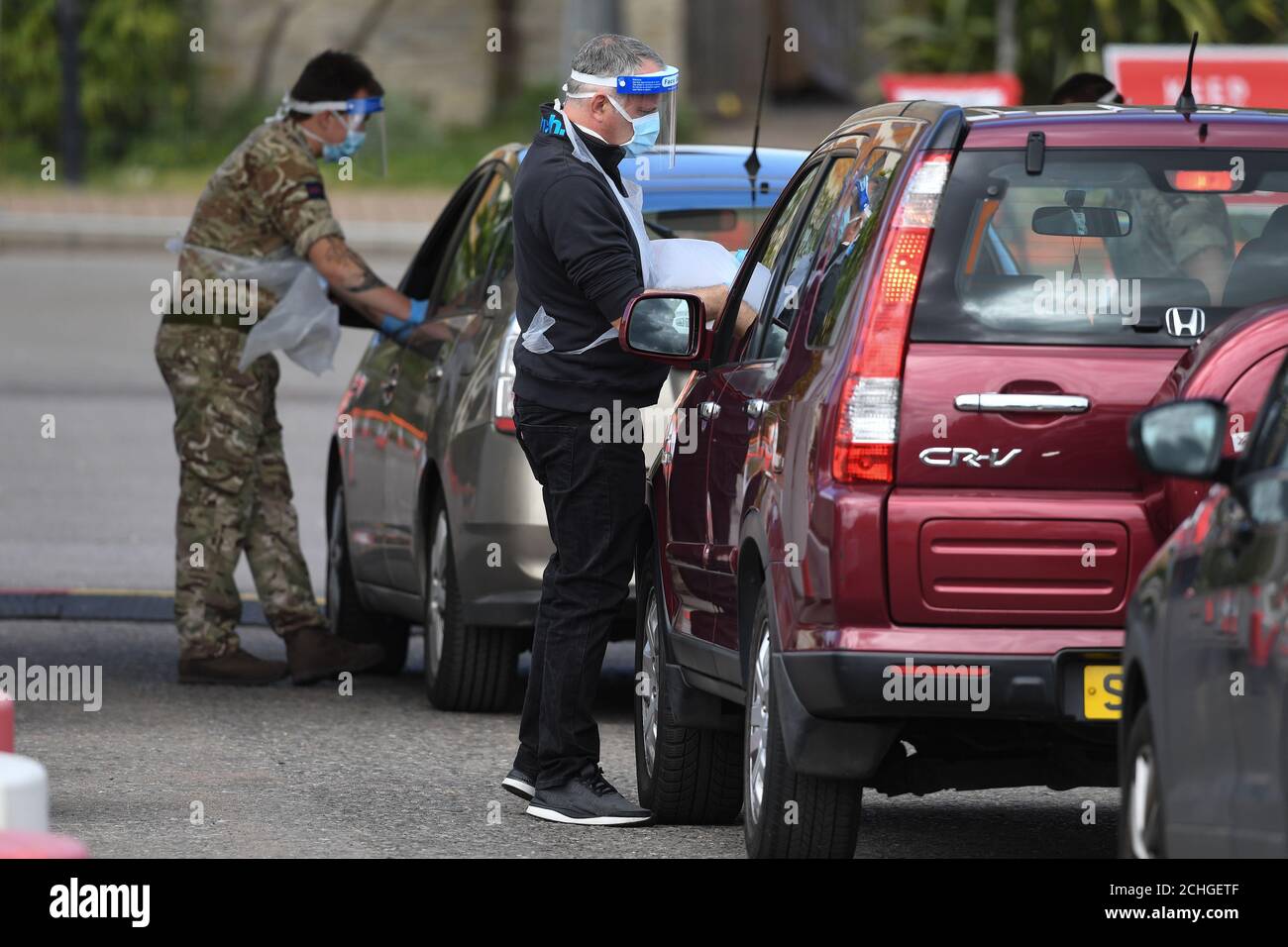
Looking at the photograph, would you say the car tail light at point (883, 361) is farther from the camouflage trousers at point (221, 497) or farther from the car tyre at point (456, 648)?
the camouflage trousers at point (221, 497)

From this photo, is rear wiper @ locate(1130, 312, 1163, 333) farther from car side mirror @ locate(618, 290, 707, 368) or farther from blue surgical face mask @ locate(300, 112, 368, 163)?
blue surgical face mask @ locate(300, 112, 368, 163)

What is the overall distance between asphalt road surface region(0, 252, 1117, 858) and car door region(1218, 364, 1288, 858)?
2.63 meters

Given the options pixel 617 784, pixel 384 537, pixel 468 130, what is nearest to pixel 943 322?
pixel 617 784

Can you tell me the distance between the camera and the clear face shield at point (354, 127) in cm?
1004

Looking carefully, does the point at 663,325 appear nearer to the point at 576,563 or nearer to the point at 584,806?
the point at 576,563

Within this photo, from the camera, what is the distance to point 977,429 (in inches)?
219

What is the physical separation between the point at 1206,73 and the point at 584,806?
1182 cm

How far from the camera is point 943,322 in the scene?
5629 mm

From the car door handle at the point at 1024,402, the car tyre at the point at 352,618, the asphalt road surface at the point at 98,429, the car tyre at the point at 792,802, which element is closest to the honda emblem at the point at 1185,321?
the car door handle at the point at 1024,402

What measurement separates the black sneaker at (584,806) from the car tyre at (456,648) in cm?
166

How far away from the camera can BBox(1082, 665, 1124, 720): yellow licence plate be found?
5.53 m

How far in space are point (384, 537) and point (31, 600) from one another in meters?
2.10

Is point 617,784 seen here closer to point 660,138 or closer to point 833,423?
point 660,138

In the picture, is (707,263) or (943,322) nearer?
(943,322)
